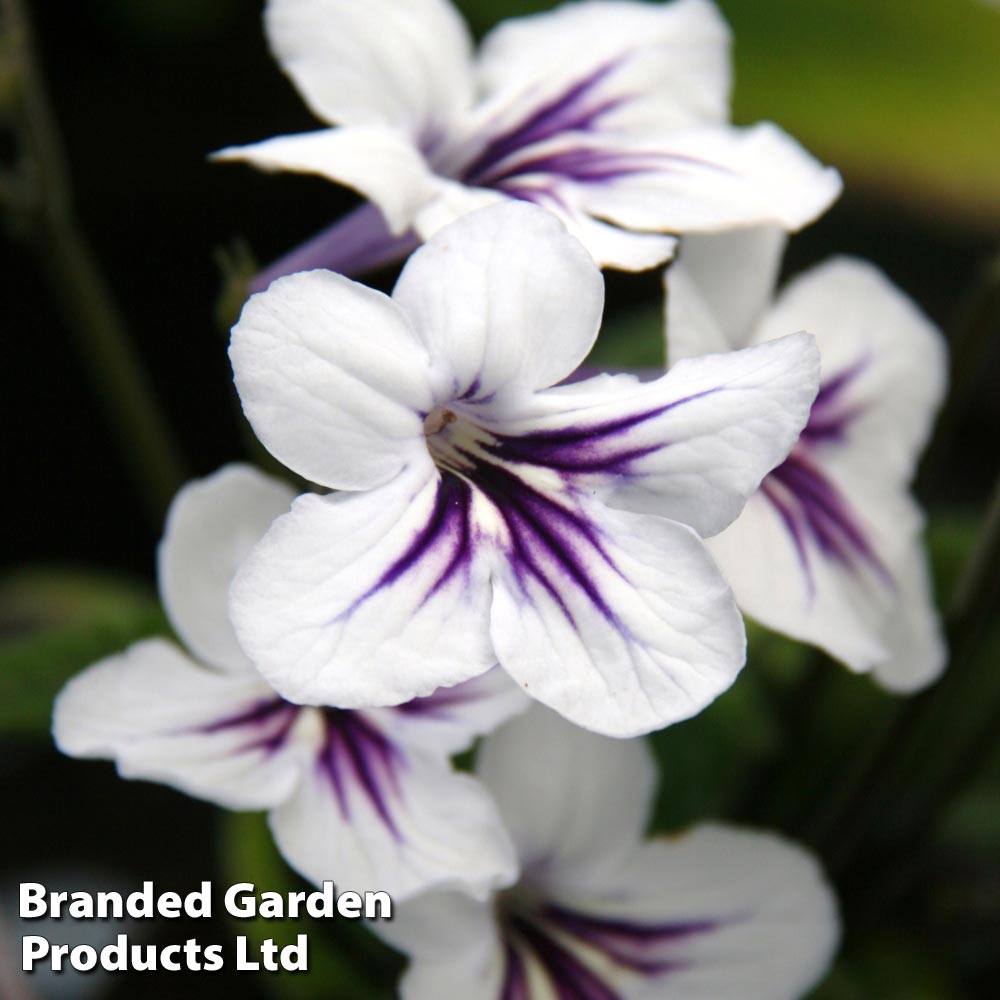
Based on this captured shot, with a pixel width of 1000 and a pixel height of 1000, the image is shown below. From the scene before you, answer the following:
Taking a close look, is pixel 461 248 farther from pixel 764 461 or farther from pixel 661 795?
pixel 661 795

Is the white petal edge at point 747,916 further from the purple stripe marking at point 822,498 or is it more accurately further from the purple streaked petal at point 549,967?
the purple stripe marking at point 822,498

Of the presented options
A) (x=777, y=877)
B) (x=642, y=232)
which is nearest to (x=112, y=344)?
(x=642, y=232)

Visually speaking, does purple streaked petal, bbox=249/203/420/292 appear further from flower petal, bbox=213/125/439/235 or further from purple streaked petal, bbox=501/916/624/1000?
purple streaked petal, bbox=501/916/624/1000

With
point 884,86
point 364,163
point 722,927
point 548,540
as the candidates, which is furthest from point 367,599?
point 884,86

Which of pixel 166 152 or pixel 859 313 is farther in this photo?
pixel 166 152

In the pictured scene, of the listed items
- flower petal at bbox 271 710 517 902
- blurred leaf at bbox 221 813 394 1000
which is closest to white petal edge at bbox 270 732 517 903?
flower petal at bbox 271 710 517 902

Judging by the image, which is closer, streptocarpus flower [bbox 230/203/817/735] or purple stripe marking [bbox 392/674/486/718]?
streptocarpus flower [bbox 230/203/817/735]

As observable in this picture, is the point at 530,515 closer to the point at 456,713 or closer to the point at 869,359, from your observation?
the point at 456,713
